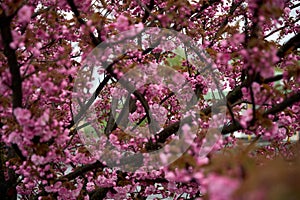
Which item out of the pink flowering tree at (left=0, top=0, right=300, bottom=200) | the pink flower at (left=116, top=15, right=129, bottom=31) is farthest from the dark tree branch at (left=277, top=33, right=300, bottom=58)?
the pink flower at (left=116, top=15, right=129, bottom=31)

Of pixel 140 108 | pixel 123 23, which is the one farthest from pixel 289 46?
pixel 140 108

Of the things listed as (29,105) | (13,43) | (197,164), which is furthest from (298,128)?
(13,43)

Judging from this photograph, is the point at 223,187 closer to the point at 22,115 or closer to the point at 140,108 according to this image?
the point at 22,115

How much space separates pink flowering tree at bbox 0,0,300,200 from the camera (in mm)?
2486

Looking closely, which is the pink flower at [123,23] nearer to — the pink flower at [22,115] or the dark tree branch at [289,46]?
the pink flower at [22,115]

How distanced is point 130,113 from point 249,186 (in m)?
3.78

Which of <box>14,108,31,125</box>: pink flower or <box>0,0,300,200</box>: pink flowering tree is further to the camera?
<box>14,108,31,125</box>: pink flower

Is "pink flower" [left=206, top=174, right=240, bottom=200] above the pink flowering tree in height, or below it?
below

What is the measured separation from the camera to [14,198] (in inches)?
183

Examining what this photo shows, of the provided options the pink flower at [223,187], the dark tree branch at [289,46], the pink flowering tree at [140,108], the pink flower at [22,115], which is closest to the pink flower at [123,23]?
the pink flowering tree at [140,108]

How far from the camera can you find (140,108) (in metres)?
5.07

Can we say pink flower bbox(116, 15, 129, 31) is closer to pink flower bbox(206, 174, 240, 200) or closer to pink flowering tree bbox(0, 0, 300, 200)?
pink flowering tree bbox(0, 0, 300, 200)

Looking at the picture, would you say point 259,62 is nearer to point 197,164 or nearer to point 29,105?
point 197,164

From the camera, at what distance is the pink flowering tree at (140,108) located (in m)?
2.49
